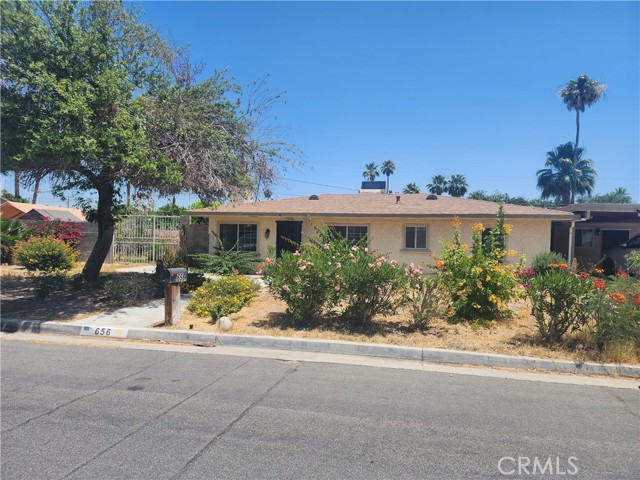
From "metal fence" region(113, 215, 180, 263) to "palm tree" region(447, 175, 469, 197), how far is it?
142 ft

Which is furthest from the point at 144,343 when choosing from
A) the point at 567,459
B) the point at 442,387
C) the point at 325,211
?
the point at 325,211

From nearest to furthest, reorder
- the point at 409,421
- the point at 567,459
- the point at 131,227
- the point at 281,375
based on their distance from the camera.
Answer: the point at 567,459 < the point at 409,421 < the point at 281,375 < the point at 131,227

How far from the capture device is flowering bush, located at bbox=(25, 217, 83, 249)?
1788 cm

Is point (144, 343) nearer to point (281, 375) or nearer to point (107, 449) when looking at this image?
point (281, 375)

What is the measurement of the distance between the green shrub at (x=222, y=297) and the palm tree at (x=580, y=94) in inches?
1759

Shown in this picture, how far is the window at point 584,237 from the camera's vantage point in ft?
67.9

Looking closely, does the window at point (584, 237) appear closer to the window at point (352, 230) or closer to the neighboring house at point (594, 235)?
the neighboring house at point (594, 235)

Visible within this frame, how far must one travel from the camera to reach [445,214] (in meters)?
16.0

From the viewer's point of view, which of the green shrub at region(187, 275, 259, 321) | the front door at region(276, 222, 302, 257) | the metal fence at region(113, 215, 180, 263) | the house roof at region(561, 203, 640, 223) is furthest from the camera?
the metal fence at region(113, 215, 180, 263)

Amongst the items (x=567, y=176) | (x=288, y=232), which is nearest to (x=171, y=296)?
(x=288, y=232)

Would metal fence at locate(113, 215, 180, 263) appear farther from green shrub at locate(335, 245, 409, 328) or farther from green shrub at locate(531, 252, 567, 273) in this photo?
green shrub at locate(531, 252, 567, 273)

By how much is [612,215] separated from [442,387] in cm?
1595

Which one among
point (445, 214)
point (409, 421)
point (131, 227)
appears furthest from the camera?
point (131, 227)

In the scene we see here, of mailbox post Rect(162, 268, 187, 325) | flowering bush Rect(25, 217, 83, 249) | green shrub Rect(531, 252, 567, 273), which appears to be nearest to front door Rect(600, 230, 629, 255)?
green shrub Rect(531, 252, 567, 273)
